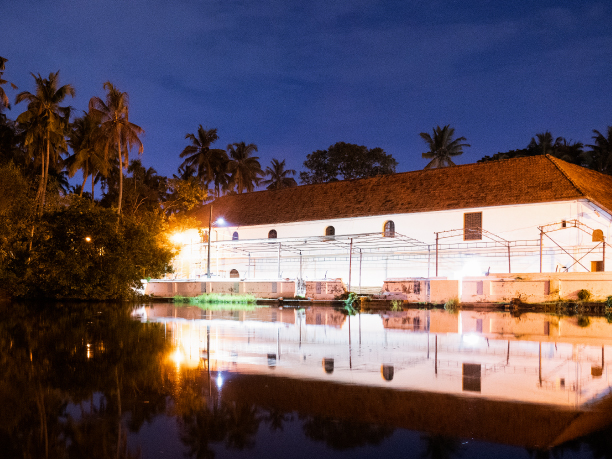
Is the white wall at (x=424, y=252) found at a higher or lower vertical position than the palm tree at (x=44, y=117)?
lower

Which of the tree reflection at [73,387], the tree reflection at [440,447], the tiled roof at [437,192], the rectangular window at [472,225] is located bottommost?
the tree reflection at [440,447]

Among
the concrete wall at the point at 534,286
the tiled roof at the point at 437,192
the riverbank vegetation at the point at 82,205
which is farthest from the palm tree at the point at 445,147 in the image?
the concrete wall at the point at 534,286

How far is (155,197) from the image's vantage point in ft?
216

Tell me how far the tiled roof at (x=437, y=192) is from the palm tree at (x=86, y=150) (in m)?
11.4

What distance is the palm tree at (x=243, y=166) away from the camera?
69938 millimetres

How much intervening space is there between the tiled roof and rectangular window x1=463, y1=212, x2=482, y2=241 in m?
0.65

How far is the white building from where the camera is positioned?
34.8 meters

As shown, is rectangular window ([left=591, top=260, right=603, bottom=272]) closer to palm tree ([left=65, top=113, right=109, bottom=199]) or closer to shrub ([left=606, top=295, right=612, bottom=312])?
shrub ([left=606, top=295, right=612, bottom=312])

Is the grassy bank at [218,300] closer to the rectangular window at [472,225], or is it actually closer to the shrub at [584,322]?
the rectangular window at [472,225]

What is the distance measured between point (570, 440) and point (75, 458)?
166 inches

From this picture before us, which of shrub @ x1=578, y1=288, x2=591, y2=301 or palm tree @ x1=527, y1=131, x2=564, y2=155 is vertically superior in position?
palm tree @ x1=527, y1=131, x2=564, y2=155

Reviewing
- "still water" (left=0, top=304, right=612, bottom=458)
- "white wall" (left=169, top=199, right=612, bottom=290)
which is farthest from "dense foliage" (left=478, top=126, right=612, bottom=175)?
"still water" (left=0, top=304, right=612, bottom=458)

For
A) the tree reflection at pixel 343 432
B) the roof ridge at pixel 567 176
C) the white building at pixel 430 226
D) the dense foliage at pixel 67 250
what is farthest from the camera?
the white building at pixel 430 226

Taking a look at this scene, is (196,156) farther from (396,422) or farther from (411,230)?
(396,422)
